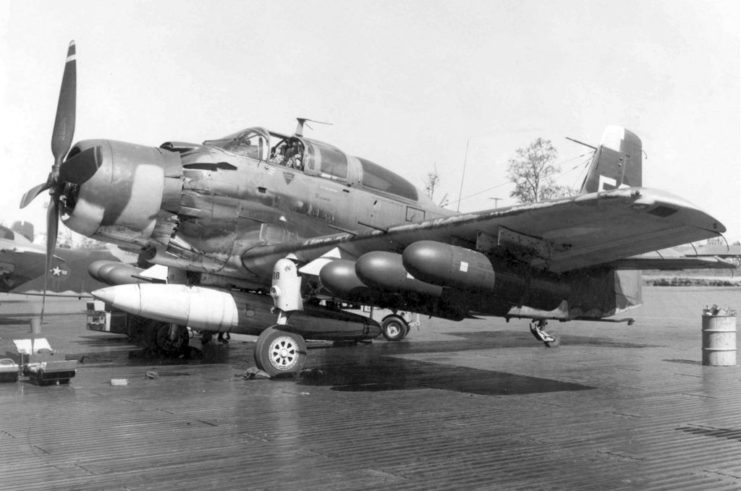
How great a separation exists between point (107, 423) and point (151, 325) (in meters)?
7.50

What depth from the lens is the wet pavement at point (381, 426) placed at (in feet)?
16.3

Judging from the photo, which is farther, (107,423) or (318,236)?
(318,236)

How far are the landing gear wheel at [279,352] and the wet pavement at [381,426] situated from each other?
28cm

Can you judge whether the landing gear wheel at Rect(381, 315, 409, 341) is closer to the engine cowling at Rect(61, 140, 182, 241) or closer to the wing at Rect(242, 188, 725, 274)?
the wing at Rect(242, 188, 725, 274)

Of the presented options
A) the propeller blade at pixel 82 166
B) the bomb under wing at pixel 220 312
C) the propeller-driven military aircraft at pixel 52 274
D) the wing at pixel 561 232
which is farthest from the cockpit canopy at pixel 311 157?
the propeller-driven military aircraft at pixel 52 274

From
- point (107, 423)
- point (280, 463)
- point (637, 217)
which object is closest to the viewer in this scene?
point (280, 463)

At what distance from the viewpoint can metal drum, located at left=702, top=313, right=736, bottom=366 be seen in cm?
1249

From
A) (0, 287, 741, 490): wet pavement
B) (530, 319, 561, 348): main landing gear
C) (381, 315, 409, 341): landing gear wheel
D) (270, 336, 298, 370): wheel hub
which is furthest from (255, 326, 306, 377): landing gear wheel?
(381, 315, 409, 341): landing gear wheel

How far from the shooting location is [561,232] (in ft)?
29.0

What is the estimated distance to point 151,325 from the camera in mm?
14203

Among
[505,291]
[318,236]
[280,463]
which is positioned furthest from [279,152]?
[280,463]

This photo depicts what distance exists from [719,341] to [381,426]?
8297 mm

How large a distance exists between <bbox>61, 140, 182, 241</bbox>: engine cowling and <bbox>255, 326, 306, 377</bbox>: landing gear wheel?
2.30 meters

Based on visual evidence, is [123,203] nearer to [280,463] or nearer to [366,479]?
[280,463]
